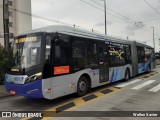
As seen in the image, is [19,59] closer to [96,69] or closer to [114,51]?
[96,69]

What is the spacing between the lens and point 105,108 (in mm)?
7598

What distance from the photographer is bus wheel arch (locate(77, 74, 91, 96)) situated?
960 cm

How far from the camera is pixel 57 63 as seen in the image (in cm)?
820

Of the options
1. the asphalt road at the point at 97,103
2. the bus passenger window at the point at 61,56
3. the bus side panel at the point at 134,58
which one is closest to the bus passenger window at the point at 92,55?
the asphalt road at the point at 97,103

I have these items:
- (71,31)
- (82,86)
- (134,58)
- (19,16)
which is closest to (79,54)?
(71,31)

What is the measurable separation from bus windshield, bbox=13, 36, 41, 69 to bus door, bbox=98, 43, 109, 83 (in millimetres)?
4199

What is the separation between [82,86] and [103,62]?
2.34m

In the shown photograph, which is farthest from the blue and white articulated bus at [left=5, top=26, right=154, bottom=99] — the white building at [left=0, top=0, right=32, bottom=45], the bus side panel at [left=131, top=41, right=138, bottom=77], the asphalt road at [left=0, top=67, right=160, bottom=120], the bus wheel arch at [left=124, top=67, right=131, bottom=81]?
the white building at [left=0, top=0, right=32, bottom=45]

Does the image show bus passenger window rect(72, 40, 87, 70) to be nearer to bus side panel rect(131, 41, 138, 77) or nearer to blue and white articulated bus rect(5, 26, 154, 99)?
blue and white articulated bus rect(5, 26, 154, 99)

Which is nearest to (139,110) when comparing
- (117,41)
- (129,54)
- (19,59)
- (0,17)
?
(19,59)

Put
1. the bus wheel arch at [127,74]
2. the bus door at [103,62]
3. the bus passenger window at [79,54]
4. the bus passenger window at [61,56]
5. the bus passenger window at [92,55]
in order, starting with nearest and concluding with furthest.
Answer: the bus passenger window at [61,56], the bus passenger window at [79,54], the bus passenger window at [92,55], the bus door at [103,62], the bus wheel arch at [127,74]

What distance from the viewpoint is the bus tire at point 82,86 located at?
960cm

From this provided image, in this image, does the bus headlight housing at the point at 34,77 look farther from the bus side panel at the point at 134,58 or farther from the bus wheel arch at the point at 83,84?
the bus side panel at the point at 134,58

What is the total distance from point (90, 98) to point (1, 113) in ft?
12.0
